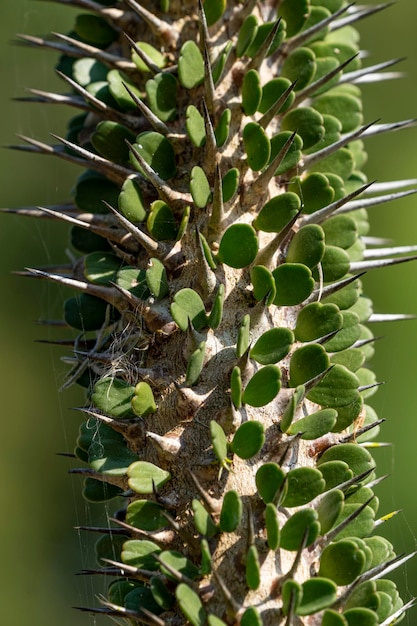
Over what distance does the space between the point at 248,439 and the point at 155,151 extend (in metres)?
0.55

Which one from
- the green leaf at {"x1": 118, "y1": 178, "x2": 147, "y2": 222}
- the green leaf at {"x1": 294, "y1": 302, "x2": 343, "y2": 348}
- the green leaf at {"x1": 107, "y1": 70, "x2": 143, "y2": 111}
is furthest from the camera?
the green leaf at {"x1": 107, "y1": 70, "x2": 143, "y2": 111}

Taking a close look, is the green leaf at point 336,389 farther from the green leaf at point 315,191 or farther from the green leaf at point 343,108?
the green leaf at point 343,108

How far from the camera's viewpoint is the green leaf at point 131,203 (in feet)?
4.43

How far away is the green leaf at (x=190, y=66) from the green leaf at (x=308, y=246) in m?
0.34

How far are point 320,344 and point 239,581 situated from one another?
15.0 inches

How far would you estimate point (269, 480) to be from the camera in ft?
3.67

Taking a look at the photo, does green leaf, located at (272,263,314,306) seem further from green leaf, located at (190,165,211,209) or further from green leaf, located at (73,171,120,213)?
green leaf, located at (73,171,120,213)

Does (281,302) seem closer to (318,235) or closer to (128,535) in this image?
(318,235)

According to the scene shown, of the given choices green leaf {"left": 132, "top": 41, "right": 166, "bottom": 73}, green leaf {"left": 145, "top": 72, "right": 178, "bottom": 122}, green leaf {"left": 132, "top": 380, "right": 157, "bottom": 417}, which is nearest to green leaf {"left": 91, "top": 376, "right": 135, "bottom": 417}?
green leaf {"left": 132, "top": 380, "right": 157, "bottom": 417}

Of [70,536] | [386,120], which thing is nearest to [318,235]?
[386,120]

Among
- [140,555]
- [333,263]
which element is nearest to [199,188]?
[333,263]

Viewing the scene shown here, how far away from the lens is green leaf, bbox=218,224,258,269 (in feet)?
4.08

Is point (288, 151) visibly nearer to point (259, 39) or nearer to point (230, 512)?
point (259, 39)

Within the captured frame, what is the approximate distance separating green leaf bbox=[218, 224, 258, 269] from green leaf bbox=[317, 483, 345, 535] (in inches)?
15.0
